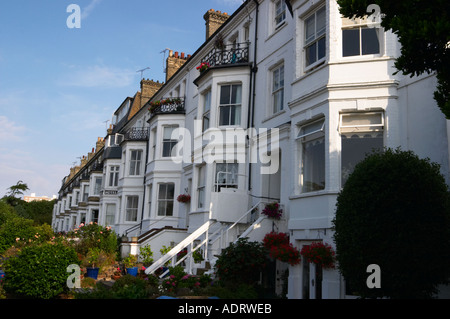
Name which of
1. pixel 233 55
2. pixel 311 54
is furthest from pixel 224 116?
pixel 311 54

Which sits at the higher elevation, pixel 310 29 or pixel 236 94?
pixel 310 29

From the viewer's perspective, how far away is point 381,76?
10625 millimetres

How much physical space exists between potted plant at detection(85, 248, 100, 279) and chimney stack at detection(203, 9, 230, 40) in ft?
40.4

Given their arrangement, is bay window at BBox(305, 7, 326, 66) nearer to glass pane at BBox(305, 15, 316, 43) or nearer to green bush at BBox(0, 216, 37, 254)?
glass pane at BBox(305, 15, 316, 43)

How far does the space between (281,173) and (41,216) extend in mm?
79147

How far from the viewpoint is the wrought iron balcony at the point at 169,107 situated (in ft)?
77.5

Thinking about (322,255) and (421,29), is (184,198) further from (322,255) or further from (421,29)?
(421,29)

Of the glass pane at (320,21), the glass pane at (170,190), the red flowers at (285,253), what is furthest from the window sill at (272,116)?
the glass pane at (170,190)

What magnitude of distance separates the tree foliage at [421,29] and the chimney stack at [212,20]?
650 inches

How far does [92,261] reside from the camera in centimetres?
1511

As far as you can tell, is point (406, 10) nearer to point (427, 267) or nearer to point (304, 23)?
point (427, 267)

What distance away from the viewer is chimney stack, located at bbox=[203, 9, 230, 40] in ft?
73.7

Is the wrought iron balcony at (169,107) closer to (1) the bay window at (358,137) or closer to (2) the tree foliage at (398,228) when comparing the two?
(1) the bay window at (358,137)

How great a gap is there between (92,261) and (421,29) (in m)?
13.0
